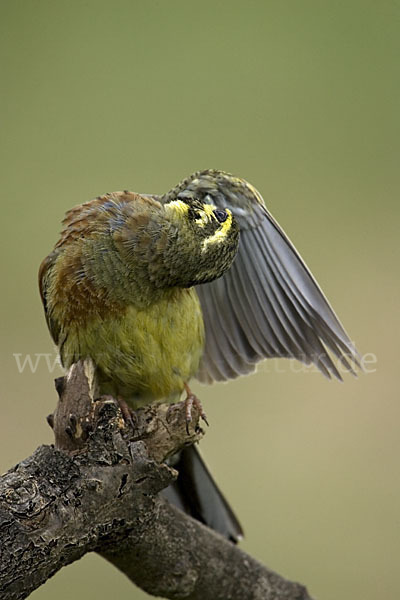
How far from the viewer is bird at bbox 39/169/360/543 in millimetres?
2697

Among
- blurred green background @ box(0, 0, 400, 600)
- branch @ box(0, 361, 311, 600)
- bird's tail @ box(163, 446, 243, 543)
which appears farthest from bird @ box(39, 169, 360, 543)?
blurred green background @ box(0, 0, 400, 600)

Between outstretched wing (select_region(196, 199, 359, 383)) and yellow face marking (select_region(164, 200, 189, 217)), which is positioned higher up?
yellow face marking (select_region(164, 200, 189, 217))

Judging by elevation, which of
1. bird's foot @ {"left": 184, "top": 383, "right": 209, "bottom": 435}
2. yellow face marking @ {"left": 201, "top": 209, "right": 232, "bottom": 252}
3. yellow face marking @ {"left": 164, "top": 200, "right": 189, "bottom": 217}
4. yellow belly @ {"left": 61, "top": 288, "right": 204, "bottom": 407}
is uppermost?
yellow face marking @ {"left": 164, "top": 200, "right": 189, "bottom": 217}

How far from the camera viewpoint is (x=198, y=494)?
3.04 meters

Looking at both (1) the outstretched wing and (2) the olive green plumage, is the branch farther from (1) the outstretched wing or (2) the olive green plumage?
(1) the outstretched wing

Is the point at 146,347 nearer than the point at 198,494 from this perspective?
Yes

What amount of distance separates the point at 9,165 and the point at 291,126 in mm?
1671

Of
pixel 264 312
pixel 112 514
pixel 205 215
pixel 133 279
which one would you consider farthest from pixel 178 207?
pixel 112 514

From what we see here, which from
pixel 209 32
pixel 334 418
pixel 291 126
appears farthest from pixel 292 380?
pixel 209 32

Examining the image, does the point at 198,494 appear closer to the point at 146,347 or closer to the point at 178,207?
the point at 146,347

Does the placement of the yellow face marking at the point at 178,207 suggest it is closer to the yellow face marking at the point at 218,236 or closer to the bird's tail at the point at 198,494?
the yellow face marking at the point at 218,236

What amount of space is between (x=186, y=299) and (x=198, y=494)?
675 mm

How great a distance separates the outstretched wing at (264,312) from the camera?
2.92 metres

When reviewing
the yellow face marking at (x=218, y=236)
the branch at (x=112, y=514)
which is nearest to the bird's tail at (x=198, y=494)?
the branch at (x=112, y=514)
